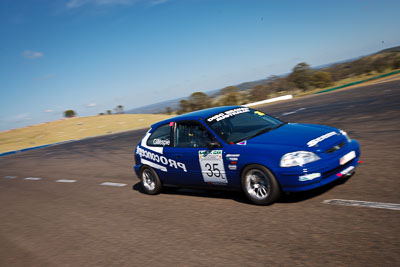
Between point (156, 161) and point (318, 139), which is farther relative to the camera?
point (156, 161)

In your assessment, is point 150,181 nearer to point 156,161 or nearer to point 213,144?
point 156,161

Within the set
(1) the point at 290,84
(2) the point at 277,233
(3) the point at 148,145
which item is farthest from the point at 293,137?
(1) the point at 290,84

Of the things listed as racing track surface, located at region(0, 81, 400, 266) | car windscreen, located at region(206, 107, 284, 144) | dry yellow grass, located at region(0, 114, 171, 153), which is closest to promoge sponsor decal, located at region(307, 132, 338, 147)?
racing track surface, located at region(0, 81, 400, 266)

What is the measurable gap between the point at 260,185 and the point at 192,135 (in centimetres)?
165

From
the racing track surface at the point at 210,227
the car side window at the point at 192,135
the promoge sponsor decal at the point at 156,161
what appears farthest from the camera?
the promoge sponsor decal at the point at 156,161

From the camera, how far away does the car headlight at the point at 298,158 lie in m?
4.91

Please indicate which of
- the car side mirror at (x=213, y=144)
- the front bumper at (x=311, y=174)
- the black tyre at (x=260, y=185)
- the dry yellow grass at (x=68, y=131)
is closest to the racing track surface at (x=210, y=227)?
the black tyre at (x=260, y=185)

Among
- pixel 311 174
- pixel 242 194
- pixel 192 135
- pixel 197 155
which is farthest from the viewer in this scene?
pixel 192 135

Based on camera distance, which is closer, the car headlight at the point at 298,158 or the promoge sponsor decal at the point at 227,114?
the car headlight at the point at 298,158

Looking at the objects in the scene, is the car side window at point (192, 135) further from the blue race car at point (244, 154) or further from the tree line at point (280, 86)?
the tree line at point (280, 86)

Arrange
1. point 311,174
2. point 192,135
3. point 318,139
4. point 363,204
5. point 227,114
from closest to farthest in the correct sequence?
point 363,204
point 311,174
point 318,139
point 192,135
point 227,114

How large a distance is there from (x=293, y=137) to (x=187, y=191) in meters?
2.72

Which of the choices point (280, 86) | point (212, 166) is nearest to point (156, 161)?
point (212, 166)

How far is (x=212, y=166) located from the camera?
5.92 m
